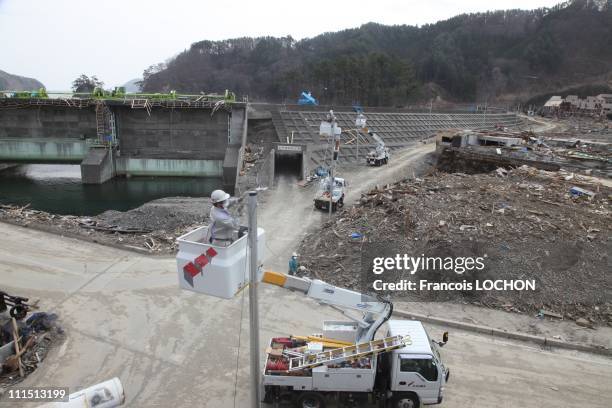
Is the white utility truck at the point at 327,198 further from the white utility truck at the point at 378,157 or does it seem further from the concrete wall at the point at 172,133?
the concrete wall at the point at 172,133

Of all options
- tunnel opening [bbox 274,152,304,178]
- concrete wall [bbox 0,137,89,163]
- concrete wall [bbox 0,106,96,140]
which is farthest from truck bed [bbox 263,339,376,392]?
concrete wall [bbox 0,106,96,140]

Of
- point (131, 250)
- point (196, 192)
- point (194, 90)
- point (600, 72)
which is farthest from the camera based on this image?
point (600, 72)

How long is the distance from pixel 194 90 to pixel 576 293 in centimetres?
10212

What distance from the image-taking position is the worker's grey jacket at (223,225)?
6730 millimetres

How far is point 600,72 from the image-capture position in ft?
417

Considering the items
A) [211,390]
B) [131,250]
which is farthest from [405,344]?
[131,250]

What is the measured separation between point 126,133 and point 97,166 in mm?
5195

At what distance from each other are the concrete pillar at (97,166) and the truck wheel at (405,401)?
35.2m

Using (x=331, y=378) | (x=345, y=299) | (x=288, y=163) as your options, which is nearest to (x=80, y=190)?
(x=288, y=163)

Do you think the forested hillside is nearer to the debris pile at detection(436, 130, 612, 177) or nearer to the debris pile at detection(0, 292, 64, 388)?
the debris pile at detection(436, 130, 612, 177)

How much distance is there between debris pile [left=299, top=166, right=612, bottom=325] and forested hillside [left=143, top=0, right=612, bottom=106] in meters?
81.6

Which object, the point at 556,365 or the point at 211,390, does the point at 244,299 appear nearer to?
the point at 211,390

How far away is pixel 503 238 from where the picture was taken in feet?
52.0

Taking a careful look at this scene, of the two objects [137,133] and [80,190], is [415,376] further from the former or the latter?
[137,133]
